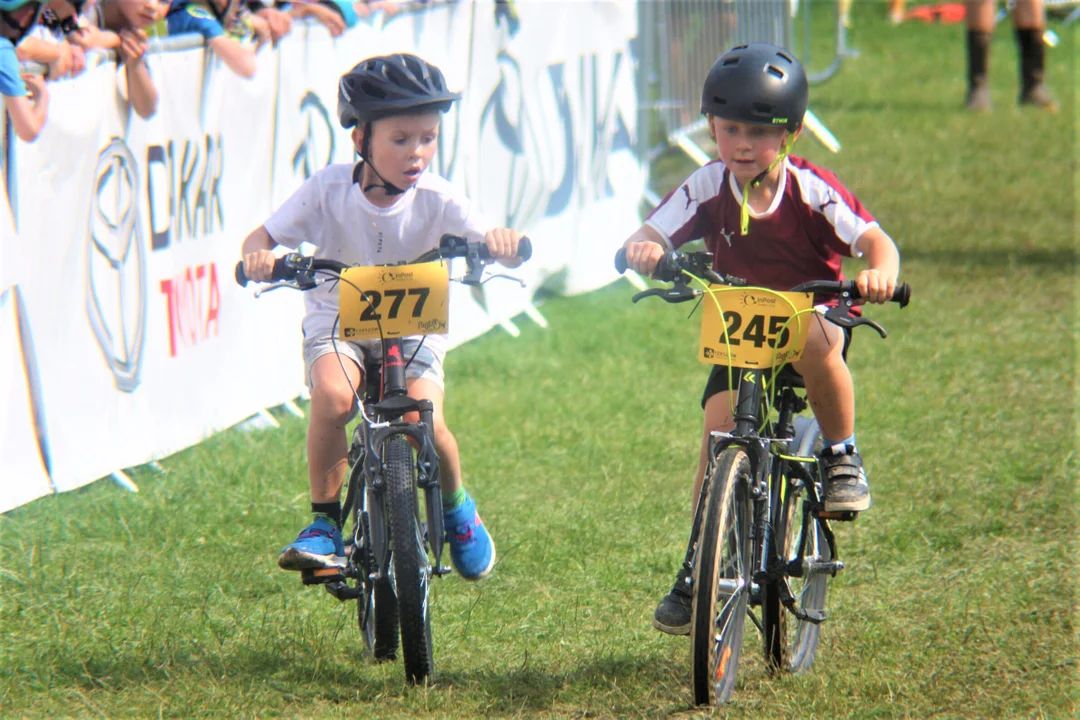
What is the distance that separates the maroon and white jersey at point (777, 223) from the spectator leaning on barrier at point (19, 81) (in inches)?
108

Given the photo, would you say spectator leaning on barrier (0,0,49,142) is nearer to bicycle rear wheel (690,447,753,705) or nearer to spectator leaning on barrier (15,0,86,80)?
spectator leaning on barrier (15,0,86,80)

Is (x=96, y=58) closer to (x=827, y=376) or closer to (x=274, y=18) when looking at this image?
(x=274, y=18)

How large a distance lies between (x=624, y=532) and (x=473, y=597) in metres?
0.92

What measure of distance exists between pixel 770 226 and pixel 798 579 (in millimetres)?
1175

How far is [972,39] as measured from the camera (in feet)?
53.5

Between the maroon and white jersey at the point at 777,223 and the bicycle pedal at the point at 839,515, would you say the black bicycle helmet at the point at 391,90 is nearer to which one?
the maroon and white jersey at the point at 777,223

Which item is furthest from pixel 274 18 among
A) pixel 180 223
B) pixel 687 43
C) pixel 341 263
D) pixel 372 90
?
pixel 687 43

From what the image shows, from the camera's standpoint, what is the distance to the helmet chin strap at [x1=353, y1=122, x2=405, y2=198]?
4582 millimetres

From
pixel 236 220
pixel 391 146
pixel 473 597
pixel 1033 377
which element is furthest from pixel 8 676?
pixel 1033 377

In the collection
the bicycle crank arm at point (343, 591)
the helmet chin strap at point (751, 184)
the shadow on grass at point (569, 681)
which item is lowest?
the shadow on grass at point (569, 681)

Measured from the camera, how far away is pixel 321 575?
14.6 ft

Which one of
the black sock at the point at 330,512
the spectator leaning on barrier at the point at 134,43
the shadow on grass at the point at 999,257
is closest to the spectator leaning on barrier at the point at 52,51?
the spectator leaning on barrier at the point at 134,43

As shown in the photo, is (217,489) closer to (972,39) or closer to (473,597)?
(473,597)

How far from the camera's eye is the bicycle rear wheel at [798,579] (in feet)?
14.4
